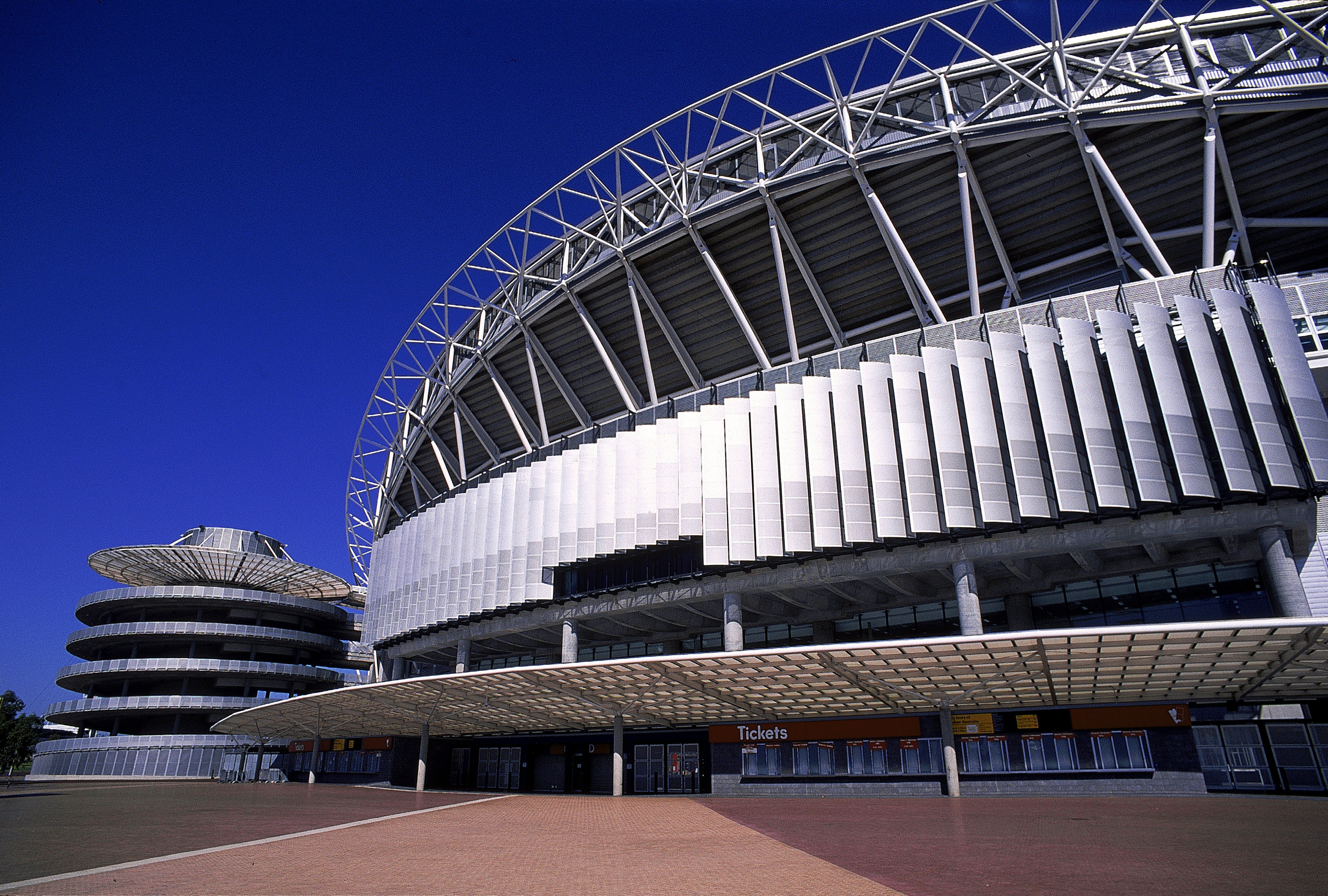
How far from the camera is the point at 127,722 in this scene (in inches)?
2778

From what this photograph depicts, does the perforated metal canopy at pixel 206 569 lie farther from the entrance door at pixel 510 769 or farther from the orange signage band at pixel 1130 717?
the orange signage band at pixel 1130 717

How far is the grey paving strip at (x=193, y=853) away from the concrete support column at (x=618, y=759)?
1019 centimetres

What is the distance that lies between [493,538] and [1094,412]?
29274mm

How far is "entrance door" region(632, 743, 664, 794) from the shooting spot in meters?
36.2

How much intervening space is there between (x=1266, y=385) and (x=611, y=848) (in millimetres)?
25626

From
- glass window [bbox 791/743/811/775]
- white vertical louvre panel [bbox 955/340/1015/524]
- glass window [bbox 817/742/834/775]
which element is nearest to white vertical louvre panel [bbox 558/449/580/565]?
glass window [bbox 791/743/811/775]

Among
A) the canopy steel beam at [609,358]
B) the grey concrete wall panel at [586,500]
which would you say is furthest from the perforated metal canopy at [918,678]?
the canopy steel beam at [609,358]

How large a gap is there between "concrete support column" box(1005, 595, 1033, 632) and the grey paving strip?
23.8 meters

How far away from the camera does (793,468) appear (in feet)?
101

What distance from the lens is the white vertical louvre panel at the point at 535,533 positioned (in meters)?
37.8

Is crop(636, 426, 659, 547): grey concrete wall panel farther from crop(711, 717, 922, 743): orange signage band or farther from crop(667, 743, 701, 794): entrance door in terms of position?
crop(667, 743, 701, 794): entrance door

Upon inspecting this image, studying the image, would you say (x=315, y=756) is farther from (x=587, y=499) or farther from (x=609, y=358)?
(x=609, y=358)

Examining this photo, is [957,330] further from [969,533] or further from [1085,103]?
[1085,103]

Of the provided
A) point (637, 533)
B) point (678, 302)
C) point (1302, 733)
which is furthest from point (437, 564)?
point (1302, 733)
